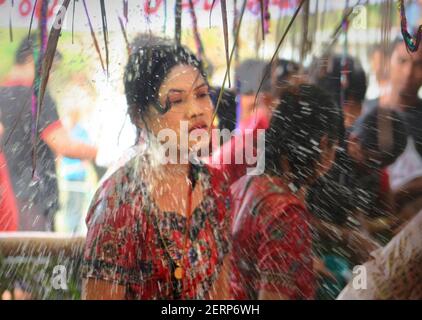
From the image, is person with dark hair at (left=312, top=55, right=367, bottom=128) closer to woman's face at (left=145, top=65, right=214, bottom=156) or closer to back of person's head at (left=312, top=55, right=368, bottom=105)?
back of person's head at (left=312, top=55, right=368, bottom=105)

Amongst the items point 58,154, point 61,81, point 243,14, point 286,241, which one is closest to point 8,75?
point 61,81

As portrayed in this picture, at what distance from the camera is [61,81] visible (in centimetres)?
158

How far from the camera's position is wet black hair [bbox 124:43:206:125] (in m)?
1.54

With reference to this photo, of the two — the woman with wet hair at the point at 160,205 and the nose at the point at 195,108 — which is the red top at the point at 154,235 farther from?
the nose at the point at 195,108

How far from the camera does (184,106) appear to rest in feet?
5.08

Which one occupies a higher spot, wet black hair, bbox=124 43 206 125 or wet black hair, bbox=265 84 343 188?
wet black hair, bbox=124 43 206 125

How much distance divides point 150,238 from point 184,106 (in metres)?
0.38

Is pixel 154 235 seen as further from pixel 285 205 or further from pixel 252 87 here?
pixel 252 87

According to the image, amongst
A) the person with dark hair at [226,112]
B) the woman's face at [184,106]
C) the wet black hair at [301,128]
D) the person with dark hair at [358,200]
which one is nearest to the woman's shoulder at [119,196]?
the woman's face at [184,106]

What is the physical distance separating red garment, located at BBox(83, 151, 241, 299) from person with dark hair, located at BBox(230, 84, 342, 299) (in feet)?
0.21

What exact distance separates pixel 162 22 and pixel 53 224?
0.64 m

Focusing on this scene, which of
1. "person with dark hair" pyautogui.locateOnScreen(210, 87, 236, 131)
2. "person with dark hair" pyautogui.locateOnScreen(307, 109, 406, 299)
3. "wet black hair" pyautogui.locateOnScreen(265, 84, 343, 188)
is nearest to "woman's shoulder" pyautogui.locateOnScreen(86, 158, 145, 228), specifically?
"person with dark hair" pyautogui.locateOnScreen(210, 87, 236, 131)

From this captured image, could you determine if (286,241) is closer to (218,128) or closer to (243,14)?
(218,128)

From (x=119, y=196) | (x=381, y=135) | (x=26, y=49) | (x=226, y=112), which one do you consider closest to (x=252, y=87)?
(x=226, y=112)
